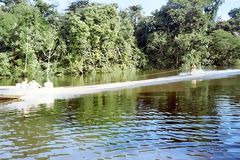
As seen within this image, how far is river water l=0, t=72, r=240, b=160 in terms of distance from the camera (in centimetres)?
1138

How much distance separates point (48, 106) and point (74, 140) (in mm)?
9264

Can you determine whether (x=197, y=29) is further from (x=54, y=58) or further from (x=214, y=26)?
(x=54, y=58)

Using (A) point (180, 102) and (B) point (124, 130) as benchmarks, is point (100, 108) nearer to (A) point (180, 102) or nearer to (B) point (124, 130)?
(A) point (180, 102)

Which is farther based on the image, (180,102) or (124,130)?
(180,102)

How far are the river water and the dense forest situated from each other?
33.4 metres

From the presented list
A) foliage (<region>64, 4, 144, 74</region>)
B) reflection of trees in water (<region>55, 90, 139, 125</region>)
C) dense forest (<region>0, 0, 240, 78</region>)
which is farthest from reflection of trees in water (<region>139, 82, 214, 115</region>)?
foliage (<region>64, 4, 144, 74</region>)

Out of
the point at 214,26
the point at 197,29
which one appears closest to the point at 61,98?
the point at 197,29

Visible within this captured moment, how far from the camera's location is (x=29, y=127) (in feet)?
51.3

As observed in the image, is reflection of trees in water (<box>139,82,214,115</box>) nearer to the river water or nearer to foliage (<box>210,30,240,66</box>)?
the river water

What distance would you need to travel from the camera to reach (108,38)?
65.5m

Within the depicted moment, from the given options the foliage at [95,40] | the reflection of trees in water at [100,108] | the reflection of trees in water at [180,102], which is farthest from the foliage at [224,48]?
the reflection of trees in water at [100,108]

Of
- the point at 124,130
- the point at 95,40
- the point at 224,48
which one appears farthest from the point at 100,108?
the point at 224,48

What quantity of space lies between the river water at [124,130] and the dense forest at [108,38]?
109ft

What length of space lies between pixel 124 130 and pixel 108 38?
51.9m
